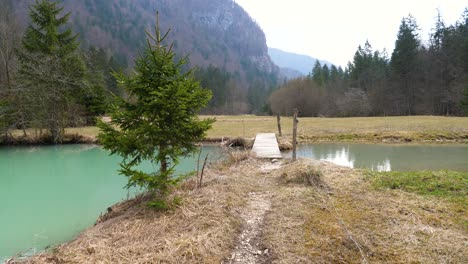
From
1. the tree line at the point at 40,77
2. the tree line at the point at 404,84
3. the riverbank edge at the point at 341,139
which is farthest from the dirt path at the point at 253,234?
the tree line at the point at 404,84

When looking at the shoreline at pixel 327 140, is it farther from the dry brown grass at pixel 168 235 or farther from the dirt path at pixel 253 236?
the dry brown grass at pixel 168 235

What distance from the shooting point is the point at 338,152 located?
54.1 feet

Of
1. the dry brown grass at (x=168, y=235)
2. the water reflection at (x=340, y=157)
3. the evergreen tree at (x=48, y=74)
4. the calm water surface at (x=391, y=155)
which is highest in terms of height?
the evergreen tree at (x=48, y=74)

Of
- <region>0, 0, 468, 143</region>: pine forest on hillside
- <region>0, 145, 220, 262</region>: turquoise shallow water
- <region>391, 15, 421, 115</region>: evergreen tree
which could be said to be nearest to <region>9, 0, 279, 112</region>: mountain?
<region>0, 0, 468, 143</region>: pine forest on hillside

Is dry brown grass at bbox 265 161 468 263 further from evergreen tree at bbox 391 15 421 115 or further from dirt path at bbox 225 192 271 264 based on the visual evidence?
evergreen tree at bbox 391 15 421 115

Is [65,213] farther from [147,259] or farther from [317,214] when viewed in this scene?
[317,214]

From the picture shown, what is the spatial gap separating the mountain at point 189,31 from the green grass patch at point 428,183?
72120 millimetres

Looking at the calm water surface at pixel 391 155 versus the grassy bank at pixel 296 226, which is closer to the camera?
the grassy bank at pixel 296 226

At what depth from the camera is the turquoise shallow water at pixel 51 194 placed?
6.46 meters

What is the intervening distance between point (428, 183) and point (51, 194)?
11.2 metres

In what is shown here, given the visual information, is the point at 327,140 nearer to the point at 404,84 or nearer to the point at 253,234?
the point at 253,234

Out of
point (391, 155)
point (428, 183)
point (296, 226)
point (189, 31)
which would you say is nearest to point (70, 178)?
point (296, 226)

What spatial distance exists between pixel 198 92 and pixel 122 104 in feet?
4.97

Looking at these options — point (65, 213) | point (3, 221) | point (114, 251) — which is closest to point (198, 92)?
point (114, 251)
